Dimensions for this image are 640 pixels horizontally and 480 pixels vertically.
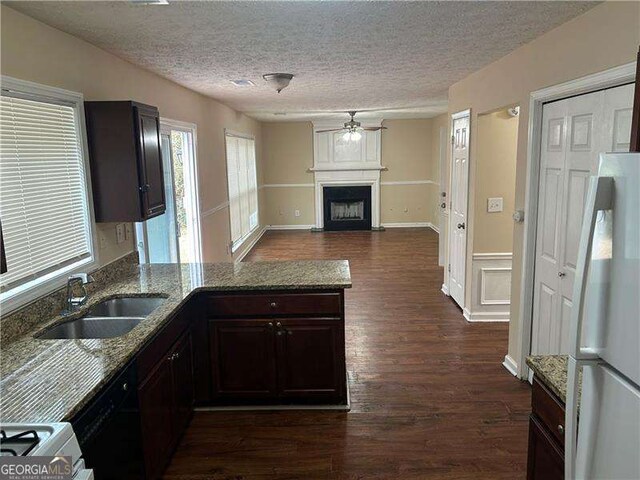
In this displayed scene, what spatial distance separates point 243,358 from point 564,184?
2.28 metres

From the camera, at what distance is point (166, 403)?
244cm

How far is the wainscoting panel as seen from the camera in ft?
14.6

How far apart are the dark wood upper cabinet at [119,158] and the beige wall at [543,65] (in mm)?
2530

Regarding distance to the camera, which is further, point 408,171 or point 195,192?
point 408,171

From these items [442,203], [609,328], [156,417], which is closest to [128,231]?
[156,417]

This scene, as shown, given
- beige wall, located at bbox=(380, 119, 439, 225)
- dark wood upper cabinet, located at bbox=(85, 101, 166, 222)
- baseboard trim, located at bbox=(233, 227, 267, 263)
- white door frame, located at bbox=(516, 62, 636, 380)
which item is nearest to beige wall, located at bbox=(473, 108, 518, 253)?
white door frame, located at bbox=(516, 62, 636, 380)

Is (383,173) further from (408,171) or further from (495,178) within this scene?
(495,178)

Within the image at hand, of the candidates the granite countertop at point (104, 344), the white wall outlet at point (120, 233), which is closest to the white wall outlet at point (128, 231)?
the white wall outlet at point (120, 233)

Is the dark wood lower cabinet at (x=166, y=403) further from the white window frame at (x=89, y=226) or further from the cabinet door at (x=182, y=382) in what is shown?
the white window frame at (x=89, y=226)

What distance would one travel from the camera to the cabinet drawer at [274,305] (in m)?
2.89

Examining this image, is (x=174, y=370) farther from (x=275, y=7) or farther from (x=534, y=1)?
(x=534, y=1)

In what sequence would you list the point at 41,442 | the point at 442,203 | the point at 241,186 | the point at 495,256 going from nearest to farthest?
the point at 41,442
the point at 495,256
the point at 442,203
the point at 241,186

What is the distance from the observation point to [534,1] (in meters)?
2.18

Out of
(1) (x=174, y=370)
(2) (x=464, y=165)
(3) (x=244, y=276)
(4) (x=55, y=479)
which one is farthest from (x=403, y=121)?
(4) (x=55, y=479)
